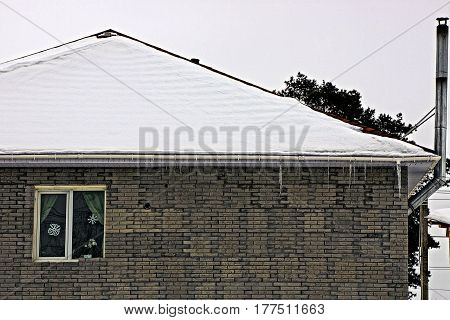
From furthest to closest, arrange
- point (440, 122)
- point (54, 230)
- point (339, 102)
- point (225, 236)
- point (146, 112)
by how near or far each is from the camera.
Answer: point (339, 102), point (440, 122), point (146, 112), point (54, 230), point (225, 236)

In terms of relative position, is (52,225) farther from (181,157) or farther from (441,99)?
(441,99)

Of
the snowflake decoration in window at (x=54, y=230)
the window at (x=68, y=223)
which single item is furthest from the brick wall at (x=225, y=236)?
the snowflake decoration in window at (x=54, y=230)

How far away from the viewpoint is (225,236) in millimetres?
13070

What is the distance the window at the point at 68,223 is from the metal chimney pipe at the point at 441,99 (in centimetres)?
553

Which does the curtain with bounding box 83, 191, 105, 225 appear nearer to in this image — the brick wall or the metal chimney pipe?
the brick wall

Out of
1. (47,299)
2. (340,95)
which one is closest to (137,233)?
(47,299)

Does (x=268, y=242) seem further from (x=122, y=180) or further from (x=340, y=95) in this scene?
(x=340, y=95)

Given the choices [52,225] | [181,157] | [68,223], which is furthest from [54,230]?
[181,157]

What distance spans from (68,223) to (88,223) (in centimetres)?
Result: 31

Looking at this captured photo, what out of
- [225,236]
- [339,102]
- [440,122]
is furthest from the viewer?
[339,102]

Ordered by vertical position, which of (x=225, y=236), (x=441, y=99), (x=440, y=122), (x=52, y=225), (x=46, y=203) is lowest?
(x=225, y=236)

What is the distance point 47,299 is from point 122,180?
2096 millimetres

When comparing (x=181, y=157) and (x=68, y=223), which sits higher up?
(x=181, y=157)

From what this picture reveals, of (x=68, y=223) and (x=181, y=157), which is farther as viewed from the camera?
(x=68, y=223)
